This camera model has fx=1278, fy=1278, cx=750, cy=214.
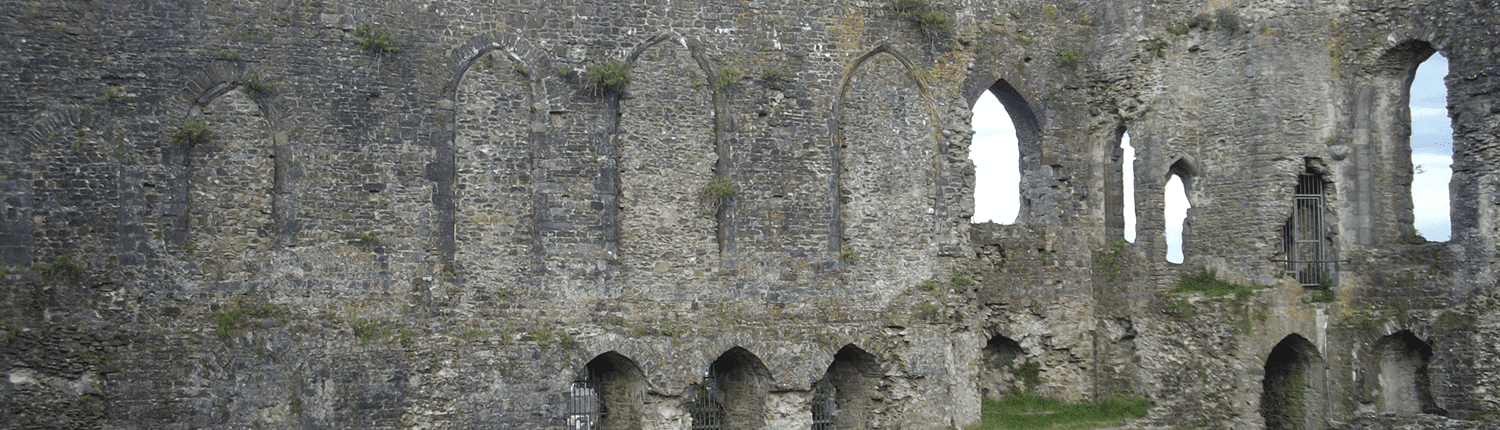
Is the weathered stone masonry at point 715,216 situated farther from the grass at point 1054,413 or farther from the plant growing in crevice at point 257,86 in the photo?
the grass at point 1054,413

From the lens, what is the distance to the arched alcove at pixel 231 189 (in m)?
16.1

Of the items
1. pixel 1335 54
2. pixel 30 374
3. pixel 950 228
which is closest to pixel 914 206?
pixel 950 228

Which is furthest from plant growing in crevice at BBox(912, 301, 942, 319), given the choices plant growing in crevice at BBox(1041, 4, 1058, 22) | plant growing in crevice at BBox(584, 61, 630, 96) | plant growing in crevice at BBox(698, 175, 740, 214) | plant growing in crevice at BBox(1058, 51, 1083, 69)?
plant growing in crevice at BBox(584, 61, 630, 96)

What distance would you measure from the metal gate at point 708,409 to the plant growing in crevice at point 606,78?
475 cm

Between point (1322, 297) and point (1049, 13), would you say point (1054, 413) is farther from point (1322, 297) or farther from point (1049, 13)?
point (1049, 13)

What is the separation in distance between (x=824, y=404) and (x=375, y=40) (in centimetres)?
927

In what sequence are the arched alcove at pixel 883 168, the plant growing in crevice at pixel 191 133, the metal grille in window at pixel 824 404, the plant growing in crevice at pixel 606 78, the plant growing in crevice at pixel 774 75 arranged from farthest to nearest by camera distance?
the metal grille in window at pixel 824 404 < the arched alcove at pixel 883 168 < the plant growing in crevice at pixel 774 75 < the plant growing in crevice at pixel 606 78 < the plant growing in crevice at pixel 191 133

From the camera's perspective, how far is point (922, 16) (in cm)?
1945

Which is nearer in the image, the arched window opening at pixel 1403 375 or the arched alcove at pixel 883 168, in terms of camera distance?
the arched window opening at pixel 1403 375

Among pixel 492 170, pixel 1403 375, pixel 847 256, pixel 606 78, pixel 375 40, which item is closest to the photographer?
pixel 375 40

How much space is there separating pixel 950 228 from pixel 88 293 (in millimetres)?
11764

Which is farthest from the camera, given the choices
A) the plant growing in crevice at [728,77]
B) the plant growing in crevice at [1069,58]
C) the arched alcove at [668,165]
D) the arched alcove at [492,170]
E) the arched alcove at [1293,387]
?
the plant growing in crevice at [1069,58]

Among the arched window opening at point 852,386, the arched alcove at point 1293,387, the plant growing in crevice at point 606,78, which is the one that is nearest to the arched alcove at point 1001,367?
the arched window opening at point 852,386

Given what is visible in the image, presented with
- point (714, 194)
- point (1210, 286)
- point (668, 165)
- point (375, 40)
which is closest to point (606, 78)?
point (668, 165)
